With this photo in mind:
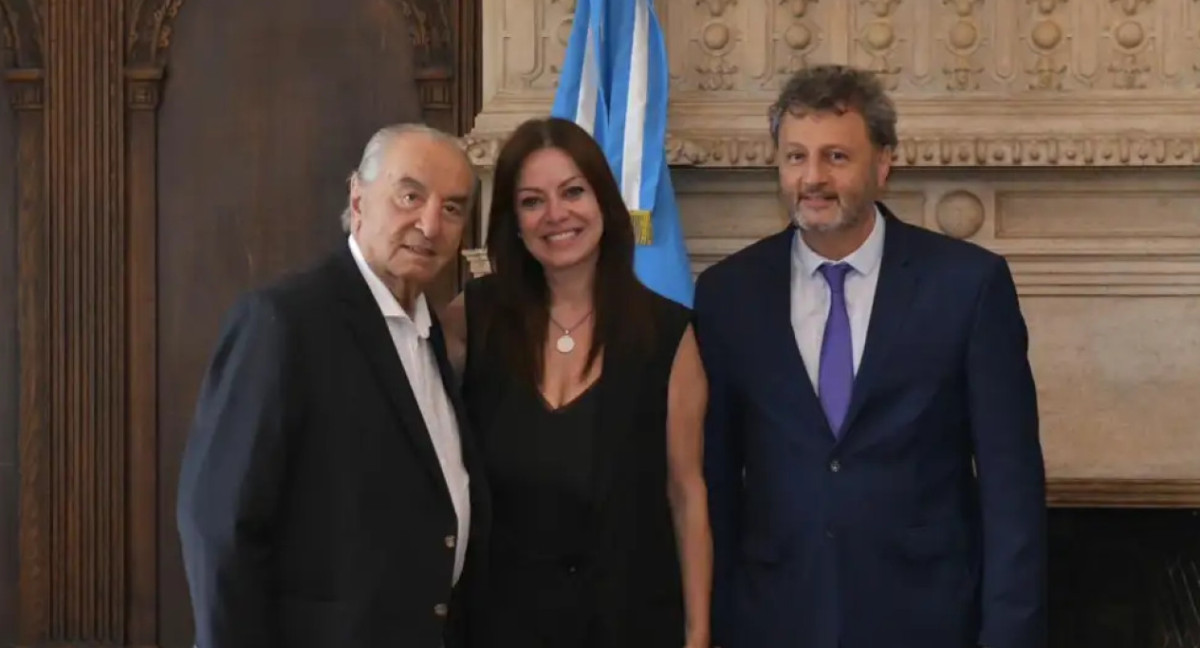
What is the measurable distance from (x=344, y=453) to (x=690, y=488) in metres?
0.61

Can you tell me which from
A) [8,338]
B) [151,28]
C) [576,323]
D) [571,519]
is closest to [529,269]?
[576,323]

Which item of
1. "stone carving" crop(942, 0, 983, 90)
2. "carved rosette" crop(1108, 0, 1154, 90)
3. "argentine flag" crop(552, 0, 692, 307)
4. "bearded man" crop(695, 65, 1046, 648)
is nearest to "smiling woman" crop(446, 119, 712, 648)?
"bearded man" crop(695, 65, 1046, 648)

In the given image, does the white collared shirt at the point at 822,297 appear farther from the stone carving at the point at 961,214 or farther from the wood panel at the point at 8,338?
the wood panel at the point at 8,338

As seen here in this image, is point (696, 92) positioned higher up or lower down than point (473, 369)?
higher up

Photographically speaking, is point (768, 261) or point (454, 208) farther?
point (768, 261)

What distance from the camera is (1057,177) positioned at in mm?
3691

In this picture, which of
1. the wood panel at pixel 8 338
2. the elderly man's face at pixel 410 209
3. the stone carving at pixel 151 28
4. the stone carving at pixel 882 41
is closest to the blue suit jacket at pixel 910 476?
the elderly man's face at pixel 410 209

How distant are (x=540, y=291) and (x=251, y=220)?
2029 millimetres

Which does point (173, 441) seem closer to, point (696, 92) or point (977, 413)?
point (696, 92)

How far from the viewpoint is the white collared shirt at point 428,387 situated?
2.14 meters

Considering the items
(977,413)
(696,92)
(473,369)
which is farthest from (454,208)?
(696,92)

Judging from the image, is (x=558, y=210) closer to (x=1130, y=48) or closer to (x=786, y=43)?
(x=786, y=43)

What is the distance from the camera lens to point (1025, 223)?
12.2 ft

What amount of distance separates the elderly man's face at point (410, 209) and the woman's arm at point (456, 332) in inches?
9.8
